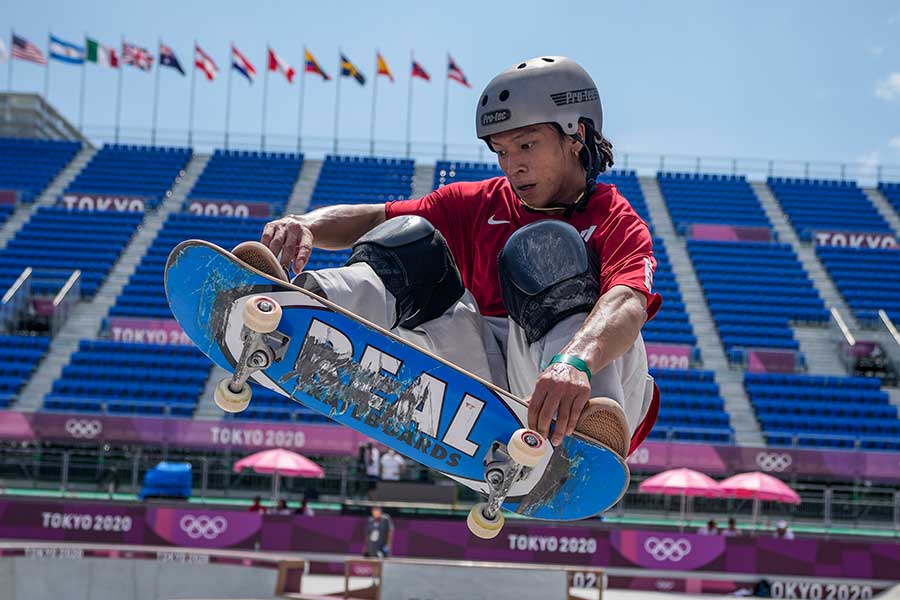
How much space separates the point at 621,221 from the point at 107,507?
519 inches

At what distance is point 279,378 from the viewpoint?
10.7 feet

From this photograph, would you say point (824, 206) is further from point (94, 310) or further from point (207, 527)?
point (207, 527)

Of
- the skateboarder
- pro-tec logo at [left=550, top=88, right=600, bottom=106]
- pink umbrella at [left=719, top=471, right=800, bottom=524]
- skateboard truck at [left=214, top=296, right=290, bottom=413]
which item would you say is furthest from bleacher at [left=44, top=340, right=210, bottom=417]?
pro-tec logo at [left=550, top=88, right=600, bottom=106]

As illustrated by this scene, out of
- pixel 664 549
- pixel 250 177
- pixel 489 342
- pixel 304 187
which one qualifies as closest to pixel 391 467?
pixel 664 549

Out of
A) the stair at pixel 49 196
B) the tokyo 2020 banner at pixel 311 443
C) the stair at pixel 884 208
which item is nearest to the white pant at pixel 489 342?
the tokyo 2020 banner at pixel 311 443

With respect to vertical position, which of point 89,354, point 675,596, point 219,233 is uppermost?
point 219,233

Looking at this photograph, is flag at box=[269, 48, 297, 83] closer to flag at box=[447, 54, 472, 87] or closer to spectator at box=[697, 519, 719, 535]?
flag at box=[447, 54, 472, 87]

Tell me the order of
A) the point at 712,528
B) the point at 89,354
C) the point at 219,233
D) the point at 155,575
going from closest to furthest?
the point at 155,575 → the point at 712,528 → the point at 89,354 → the point at 219,233

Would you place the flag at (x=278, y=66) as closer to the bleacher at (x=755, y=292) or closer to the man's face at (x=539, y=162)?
the bleacher at (x=755, y=292)

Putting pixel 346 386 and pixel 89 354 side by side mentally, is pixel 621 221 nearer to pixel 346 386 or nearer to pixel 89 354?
pixel 346 386

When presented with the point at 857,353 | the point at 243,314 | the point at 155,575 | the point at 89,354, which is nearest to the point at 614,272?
the point at 243,314

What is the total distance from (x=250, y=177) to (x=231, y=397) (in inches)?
1212

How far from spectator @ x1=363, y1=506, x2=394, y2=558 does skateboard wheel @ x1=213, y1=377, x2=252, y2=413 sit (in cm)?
1121

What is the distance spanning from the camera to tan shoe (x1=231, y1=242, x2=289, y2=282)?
3.13 metres
